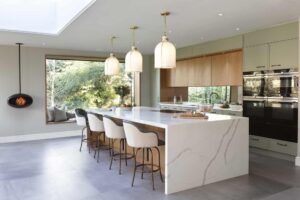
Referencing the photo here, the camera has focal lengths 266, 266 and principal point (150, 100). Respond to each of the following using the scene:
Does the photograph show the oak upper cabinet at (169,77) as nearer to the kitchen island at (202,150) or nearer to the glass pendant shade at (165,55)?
the glass pendant shade at (165,55)

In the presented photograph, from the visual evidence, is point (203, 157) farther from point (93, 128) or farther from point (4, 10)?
point (4, 10)

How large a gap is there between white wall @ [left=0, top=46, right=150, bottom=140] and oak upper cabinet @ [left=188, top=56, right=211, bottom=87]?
3.60 meters

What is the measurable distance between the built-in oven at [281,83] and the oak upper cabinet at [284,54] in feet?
0.41

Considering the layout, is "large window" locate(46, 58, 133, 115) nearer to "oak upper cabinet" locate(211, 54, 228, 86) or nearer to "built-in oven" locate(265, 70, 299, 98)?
"oak upper cabinet" locate(211, 54, 228, 86)

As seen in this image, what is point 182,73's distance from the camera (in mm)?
7652

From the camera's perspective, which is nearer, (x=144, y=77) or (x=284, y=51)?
(x=284, y=51)

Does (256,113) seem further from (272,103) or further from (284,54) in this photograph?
(284,54)

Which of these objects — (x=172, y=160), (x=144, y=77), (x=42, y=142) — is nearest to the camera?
(x=172, y=160)

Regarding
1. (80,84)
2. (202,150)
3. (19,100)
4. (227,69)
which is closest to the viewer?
(202,150)

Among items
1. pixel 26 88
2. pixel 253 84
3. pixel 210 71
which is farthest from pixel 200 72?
pixel 26 88

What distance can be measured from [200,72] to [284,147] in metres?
2.88

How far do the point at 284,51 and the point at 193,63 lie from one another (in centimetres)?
272

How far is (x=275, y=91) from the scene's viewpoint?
4.98 m

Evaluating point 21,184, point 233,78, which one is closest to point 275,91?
point 233,78
